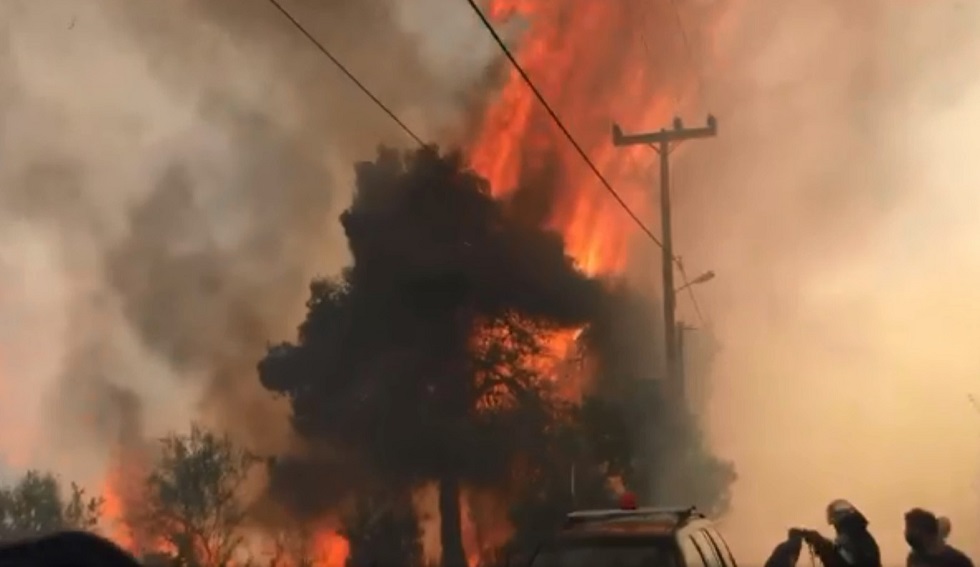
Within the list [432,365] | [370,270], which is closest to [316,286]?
[370,270]

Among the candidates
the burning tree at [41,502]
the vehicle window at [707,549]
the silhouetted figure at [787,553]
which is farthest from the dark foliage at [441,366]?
the silhouetted figure at [787,553]

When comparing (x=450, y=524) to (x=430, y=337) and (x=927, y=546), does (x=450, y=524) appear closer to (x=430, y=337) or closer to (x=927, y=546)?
(x=430, y=337)

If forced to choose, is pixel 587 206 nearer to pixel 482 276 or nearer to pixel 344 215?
pixel 482 276

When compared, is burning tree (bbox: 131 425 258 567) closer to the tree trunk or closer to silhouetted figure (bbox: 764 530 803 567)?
the tree trunk

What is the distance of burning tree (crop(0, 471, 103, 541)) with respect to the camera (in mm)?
27500

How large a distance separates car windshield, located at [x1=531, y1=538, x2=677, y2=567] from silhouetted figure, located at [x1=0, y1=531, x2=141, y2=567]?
650cm

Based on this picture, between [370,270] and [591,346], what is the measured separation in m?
6.12

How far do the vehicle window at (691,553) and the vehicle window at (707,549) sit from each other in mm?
91

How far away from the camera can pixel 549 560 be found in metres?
9.27

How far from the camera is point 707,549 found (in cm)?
985

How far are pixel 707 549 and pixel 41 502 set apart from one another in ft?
70.1

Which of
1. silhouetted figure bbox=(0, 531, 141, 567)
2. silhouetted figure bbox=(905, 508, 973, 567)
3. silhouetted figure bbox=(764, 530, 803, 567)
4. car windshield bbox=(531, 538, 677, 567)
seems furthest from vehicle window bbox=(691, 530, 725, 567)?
silhouetted figure bbox=(0, 531, 141, 567)

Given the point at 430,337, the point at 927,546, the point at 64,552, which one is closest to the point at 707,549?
the point at 927,546

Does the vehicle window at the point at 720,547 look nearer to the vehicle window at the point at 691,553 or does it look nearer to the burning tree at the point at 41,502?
the vehicle window at the point at 691,553
